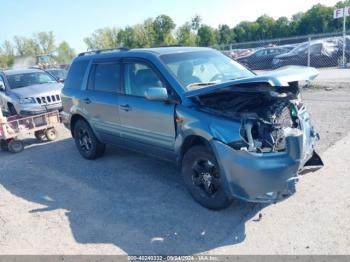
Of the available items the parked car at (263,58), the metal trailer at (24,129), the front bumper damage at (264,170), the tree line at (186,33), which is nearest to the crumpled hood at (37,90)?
the metal trailer at (24,129)

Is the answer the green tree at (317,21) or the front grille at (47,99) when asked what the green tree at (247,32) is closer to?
the green tree at (317,21)

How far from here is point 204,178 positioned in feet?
13.5

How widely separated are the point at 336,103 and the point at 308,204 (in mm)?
6388

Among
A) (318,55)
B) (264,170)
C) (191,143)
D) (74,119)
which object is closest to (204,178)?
(191,143)

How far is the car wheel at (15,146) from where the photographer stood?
7.45 m

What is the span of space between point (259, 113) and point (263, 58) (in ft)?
69.6

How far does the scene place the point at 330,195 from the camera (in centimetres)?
421

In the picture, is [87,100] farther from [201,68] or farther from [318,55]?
[318,55]

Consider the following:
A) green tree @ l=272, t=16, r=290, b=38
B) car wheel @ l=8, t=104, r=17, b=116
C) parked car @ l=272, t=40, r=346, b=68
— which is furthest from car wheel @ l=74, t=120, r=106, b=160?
green tree @ l=272, t=16, r=290, b=38

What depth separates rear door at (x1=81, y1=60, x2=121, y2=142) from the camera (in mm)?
5379

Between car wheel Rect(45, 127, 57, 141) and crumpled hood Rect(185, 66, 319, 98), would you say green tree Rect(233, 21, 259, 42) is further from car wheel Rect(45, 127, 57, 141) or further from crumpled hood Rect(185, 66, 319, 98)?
crumpled hood Rect(185, 66, 319, 98)

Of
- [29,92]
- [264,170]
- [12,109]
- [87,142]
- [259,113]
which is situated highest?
[259,113]

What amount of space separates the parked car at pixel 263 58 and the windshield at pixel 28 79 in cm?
1601

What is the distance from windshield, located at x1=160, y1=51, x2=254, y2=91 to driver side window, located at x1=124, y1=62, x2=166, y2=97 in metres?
0.27
